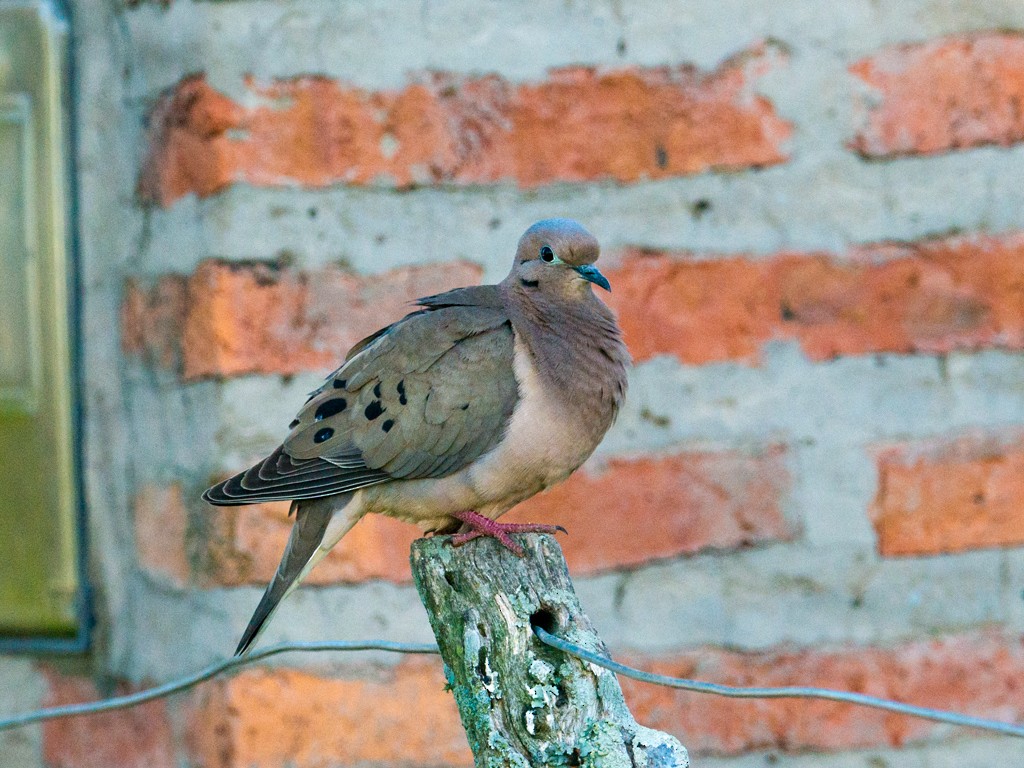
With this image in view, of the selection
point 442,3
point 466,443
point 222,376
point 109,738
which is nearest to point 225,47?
point 442,3

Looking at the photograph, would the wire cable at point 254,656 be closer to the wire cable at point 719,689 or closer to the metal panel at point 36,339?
the wire cable at point 719,689

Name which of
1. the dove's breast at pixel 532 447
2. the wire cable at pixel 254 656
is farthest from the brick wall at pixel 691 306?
the wire cable at pixel 254 656

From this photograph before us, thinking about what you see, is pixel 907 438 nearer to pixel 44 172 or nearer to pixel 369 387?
pixel 369 387

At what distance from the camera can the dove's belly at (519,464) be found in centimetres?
197

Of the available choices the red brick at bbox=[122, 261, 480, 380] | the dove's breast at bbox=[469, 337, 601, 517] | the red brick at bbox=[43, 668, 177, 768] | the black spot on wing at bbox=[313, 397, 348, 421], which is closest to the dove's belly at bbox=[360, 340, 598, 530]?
the dove's breast at bbox=[469, 337, 601, 517]

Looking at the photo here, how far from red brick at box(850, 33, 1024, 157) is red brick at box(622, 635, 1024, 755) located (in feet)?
2.51

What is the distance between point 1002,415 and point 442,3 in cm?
106

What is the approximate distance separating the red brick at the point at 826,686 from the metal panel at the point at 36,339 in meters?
→ 1.00

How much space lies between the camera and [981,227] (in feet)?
7.16

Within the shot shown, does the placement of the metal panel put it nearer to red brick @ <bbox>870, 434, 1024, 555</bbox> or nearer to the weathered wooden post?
the weathered wooden post

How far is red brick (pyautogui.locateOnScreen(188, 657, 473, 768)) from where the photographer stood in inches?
84.7

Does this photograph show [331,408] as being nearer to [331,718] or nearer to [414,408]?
[414,408]

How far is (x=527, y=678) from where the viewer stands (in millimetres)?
1423

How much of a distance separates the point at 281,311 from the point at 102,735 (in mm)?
827
